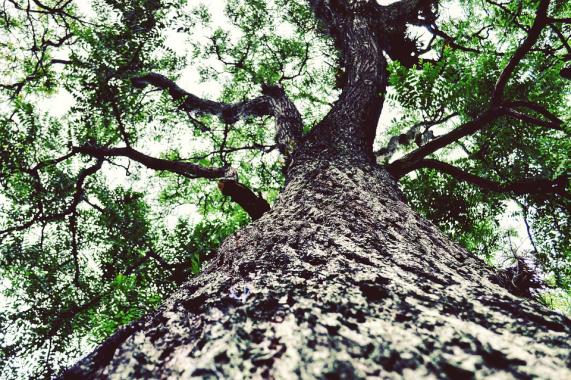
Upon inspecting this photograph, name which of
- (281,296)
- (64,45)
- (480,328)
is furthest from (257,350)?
(64,45)

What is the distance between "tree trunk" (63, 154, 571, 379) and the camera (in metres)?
0.81

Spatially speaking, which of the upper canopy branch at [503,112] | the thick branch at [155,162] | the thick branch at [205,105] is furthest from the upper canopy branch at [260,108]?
the upper canopy branch at [503,112]

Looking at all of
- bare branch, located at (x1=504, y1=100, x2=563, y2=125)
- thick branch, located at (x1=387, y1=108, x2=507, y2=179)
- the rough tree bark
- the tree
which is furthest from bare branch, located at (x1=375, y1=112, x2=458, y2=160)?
the rough tree bark

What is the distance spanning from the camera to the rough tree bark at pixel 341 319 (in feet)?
2.67

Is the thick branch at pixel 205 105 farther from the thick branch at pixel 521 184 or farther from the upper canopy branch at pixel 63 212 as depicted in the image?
the thick branch at pixel 521 184

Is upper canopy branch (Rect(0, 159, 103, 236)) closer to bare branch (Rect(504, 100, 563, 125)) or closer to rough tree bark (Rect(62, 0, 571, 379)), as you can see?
rough tree bark (Rect(62, 0, 571, 379))

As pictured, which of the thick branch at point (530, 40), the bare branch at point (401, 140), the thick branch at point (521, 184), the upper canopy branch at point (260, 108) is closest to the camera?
the thick branch at point (530, 40)

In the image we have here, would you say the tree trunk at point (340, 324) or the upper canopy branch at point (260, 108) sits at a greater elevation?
the upper canopy branch at point (260, 108)

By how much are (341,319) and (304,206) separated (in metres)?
1.39

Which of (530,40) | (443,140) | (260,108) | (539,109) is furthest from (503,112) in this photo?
(260,108)

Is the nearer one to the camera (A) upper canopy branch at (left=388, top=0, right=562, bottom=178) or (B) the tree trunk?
(B) the tree trunk

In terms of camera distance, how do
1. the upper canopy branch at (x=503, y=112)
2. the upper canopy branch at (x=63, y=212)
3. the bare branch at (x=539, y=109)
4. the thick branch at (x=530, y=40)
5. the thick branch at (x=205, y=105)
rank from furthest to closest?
the thick branch at (x=205, y=105) < the upper canopy branch at (x=63, y=212) < the bare branch at (x=539, y=109) < the upper canopy branch at (x=503, y=112) < the thick branch at (x=530, y=40)

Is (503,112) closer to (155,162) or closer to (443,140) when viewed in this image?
(443,140)

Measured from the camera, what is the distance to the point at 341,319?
1.02 meters
